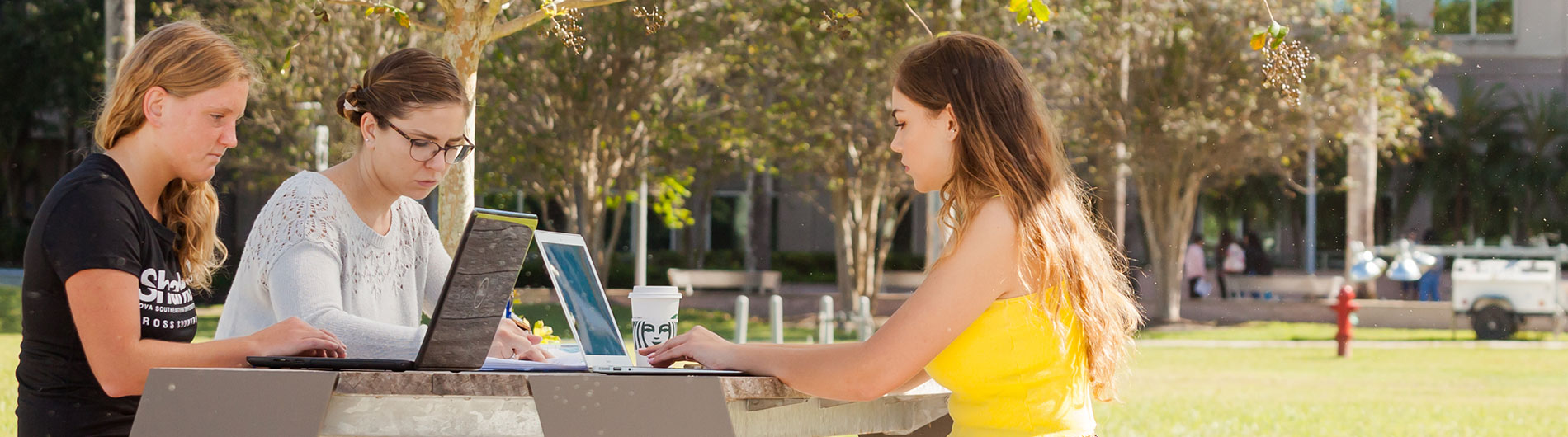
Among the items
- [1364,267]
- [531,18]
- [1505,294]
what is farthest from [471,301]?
[1364,267]

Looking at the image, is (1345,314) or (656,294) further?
(1345,314)

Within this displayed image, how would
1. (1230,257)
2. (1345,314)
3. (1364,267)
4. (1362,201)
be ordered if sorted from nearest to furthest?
(1345,314) → (1364,267) → (1362,201) → (1230,257)

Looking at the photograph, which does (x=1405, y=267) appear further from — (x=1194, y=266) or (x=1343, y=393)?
(x=1343, y=393)

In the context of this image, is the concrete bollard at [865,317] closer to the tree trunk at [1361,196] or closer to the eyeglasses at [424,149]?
the tree trunk at [1361,196]

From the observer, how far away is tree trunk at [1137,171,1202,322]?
73.6 feet

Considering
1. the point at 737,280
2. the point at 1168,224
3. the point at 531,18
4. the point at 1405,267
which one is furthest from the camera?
the point at 737,280

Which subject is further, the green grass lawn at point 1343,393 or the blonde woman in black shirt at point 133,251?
the green grass lawn at point 1343,393

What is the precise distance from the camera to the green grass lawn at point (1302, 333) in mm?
20652

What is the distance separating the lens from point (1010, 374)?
8.41 ft

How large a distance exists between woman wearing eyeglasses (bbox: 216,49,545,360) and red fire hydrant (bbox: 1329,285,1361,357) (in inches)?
592

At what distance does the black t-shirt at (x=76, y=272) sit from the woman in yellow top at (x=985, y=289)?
2.90 ft

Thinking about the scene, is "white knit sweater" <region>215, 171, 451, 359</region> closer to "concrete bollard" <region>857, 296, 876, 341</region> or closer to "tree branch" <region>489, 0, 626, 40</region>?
"tree branch" <region>489, 0, 626, 40</region>

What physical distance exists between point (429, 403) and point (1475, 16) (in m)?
35.1

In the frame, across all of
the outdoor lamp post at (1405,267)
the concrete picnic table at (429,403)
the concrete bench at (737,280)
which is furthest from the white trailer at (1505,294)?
the concrete picnic table at (429,403)
